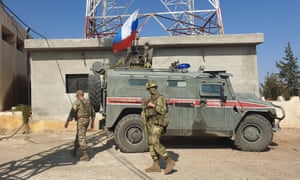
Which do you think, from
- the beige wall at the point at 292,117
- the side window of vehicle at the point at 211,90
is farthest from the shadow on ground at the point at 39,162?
the beige wall at the point at 292,117

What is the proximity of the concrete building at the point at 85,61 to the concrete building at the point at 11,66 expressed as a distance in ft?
6.49

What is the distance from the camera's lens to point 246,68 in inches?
420

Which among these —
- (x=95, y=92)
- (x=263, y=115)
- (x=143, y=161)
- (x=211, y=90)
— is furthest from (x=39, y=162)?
(x=263, y=115)

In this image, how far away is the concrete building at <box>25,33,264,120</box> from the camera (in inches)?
415

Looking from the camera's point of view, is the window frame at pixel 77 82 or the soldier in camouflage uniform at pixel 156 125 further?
the window frame at pixel 77 82

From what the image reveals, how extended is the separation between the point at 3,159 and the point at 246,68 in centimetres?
849

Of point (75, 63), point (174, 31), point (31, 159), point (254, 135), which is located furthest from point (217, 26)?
point (31, 159)

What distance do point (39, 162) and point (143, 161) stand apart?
7.34 ft

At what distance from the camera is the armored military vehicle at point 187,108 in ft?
22.3

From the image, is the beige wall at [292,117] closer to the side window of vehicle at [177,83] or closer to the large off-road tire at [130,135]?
the side window of vehicle at [177,83]

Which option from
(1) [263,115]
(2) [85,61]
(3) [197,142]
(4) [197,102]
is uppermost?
(2) [85,61]

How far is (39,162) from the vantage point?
20.0 ft

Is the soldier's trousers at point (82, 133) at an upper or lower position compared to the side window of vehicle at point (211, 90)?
lower

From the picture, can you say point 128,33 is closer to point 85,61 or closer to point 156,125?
point 85,61
